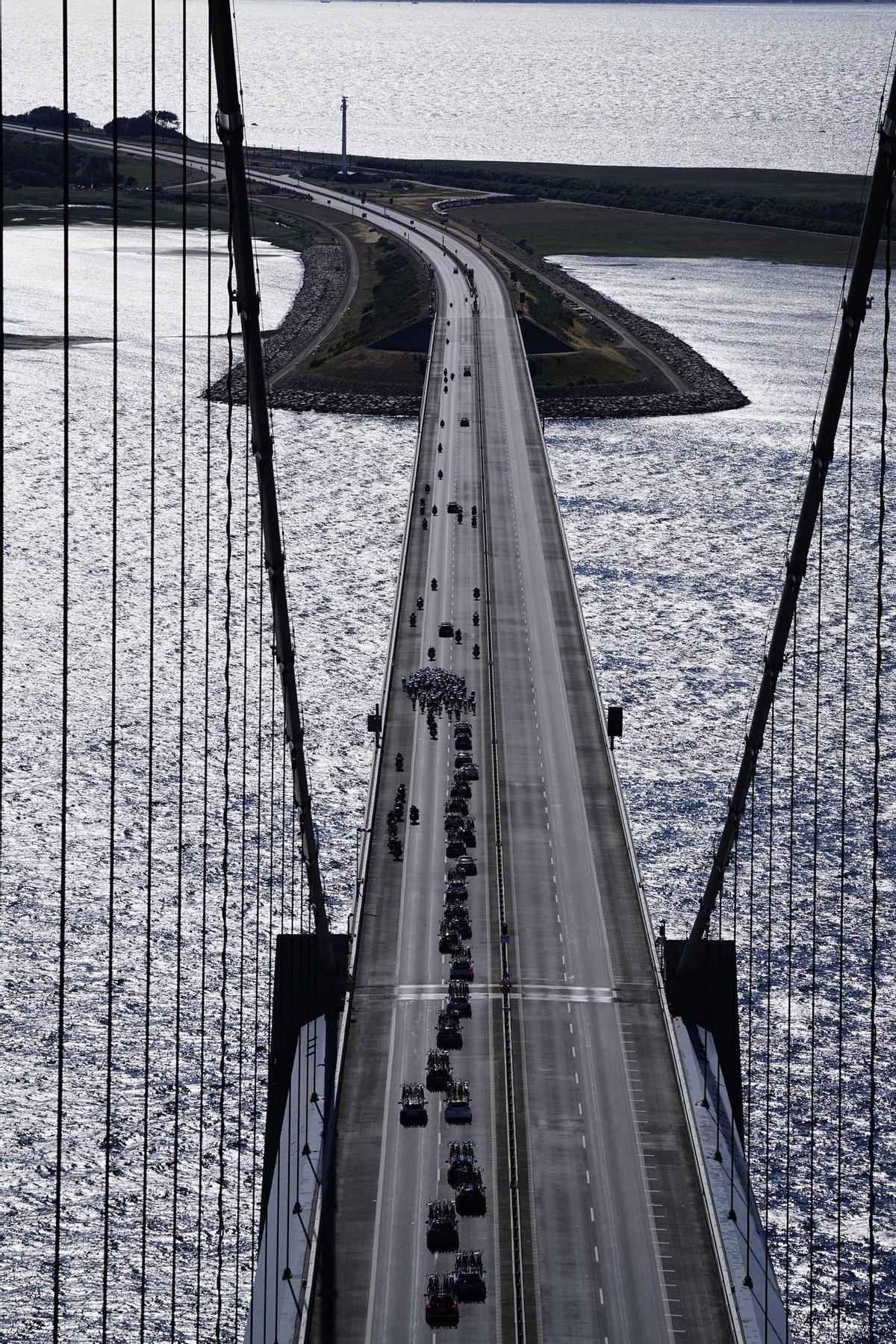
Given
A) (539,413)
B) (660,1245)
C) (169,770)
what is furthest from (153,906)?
(539,413)

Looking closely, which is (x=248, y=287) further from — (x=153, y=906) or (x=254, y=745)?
(x=254, y=745)

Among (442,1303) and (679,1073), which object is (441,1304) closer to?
(442,1303)

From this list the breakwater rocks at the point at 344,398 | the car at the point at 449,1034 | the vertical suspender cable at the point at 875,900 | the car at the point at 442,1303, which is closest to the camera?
the vertical suspender cable at the point at 875,900

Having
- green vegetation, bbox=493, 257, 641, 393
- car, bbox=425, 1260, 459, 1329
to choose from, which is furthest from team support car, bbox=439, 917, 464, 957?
green vegetation, bbox=493, 257, 641, 393

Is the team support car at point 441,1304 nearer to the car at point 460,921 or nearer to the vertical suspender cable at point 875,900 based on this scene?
the vertical suspender cable at point 875,900

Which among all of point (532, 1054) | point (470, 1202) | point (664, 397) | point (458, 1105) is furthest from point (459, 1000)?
point (664, 397)

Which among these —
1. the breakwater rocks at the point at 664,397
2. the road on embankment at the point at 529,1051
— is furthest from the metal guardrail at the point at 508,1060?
the breakwater rocks at the point at 664,397
